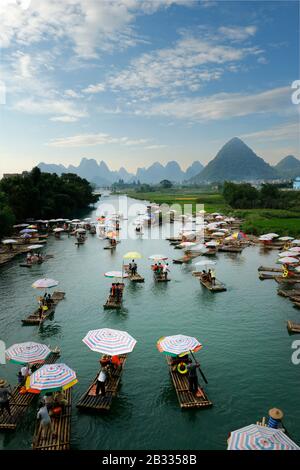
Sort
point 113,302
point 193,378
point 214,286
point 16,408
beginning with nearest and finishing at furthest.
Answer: point 16,408
point 193,378
point 113,302
point 214,286

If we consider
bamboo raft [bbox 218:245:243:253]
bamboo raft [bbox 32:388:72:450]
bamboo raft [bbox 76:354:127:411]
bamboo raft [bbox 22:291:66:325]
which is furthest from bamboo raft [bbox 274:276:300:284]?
bamboo raft [bbox 32:388:72:450]

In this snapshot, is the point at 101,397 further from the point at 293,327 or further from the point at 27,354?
the point at 293,327

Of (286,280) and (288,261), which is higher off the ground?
(288,261)

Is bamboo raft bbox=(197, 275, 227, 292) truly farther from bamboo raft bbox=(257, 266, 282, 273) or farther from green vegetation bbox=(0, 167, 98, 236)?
green vegetation bbox=(0, 167, 98, 236)


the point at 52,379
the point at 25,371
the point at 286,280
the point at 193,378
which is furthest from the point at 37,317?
the point at 286,280

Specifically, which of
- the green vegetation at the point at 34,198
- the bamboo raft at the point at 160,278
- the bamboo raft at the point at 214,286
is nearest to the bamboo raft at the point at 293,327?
the bamboo raft at the point at 214,286
